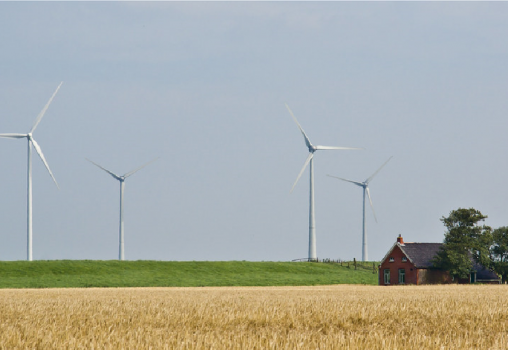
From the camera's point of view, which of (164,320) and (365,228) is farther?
(365,228)

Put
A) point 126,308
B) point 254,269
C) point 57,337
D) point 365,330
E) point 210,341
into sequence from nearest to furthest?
point 210,341, point 57,337, point 365,330, point 126,308, point 254,269

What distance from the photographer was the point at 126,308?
98.8ft

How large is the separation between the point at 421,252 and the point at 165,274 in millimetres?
37333

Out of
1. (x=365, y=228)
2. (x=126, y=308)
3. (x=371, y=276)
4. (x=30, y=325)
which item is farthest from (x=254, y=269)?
(x=30, y=325)

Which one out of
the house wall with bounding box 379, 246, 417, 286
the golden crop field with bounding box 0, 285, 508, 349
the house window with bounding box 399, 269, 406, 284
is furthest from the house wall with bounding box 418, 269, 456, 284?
the golden crop field with bounding box 0, 285, 508, 349

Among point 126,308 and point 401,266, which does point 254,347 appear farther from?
point 401,266

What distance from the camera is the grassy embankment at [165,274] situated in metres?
93.7

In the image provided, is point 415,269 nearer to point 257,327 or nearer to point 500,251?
point 500,251

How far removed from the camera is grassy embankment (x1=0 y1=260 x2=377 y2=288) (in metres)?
93.7

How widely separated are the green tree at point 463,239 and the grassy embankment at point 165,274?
15.0 m

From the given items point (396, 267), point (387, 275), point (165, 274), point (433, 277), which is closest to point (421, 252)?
point (396, 267)

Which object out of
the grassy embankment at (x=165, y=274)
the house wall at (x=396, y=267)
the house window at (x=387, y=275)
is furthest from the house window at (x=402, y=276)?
the grassy embankment at (x=165, y=274)

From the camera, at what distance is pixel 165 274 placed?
4154 inches

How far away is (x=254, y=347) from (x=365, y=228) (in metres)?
123
